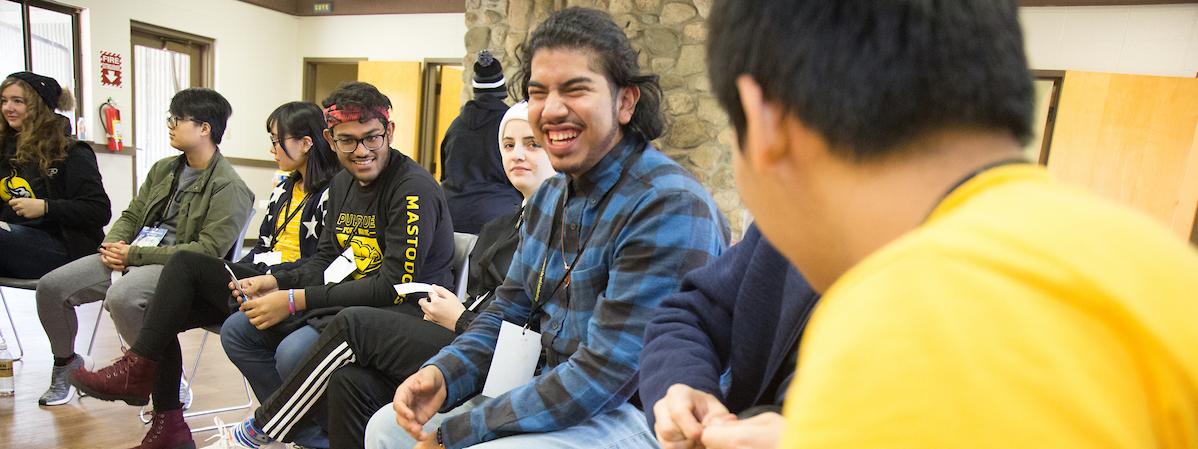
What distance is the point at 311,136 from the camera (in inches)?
120

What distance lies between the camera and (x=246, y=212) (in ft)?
10.3

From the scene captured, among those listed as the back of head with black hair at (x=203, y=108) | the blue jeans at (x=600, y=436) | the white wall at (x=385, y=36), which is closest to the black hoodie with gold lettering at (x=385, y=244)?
the blue jeans at (x=600, y=436)

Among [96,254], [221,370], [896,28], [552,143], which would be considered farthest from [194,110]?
[896,28]

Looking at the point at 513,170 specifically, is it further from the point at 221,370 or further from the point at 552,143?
the point at 221,370

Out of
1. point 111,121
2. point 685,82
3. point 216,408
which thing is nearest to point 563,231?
point 216,408

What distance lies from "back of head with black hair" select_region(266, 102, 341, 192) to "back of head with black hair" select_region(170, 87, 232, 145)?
373 mm

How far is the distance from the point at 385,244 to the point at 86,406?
1.64 meters

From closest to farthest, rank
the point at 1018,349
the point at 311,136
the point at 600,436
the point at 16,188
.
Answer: the point at 1018,349 < the point at 600,436 < the point at 311,136 < the point at 16,188

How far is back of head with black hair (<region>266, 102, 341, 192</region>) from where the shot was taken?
2928 mm

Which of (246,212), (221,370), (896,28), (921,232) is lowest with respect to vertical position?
(221,370)

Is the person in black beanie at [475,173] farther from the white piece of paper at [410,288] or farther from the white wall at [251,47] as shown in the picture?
the white wall at [251,47]

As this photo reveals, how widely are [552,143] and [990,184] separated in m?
1.15

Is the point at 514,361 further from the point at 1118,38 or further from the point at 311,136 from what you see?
the point at 1118,38

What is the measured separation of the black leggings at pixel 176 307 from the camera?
237 cm
